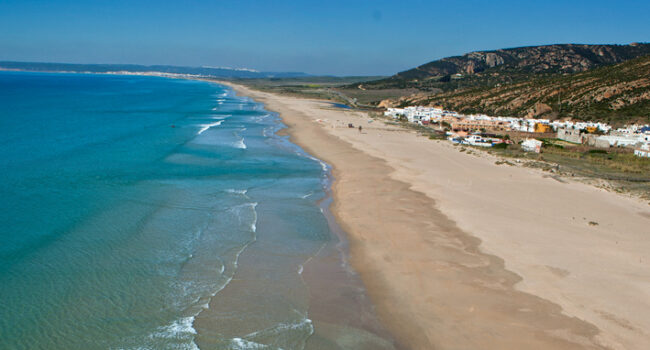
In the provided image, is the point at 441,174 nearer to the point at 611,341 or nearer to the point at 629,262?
the point at 629,262

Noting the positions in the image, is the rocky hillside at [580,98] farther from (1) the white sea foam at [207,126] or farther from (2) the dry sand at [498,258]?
(1) the white sea foam at [207,126]

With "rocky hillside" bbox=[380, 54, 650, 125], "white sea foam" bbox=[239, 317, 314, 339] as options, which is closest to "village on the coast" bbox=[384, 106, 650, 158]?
"rocky hillside" bbox=[380, 54, 650, 125]

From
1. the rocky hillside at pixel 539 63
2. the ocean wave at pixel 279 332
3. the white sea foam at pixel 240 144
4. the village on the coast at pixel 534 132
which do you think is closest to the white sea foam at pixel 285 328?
the ocean wave at pixel 279 332

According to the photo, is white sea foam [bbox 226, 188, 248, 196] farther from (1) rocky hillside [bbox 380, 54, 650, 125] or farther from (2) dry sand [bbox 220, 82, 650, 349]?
(1) rocky hillside [bbox 380, 54, 650, 125]

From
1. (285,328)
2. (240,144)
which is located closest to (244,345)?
(285,328)

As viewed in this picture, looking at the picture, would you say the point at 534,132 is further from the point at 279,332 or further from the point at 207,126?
the point at 279,332

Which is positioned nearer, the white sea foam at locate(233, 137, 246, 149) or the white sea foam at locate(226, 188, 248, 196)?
the white sea foam at locate(226, 188, 248, 196)

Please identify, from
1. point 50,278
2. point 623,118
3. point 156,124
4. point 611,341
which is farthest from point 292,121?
point 611,341
